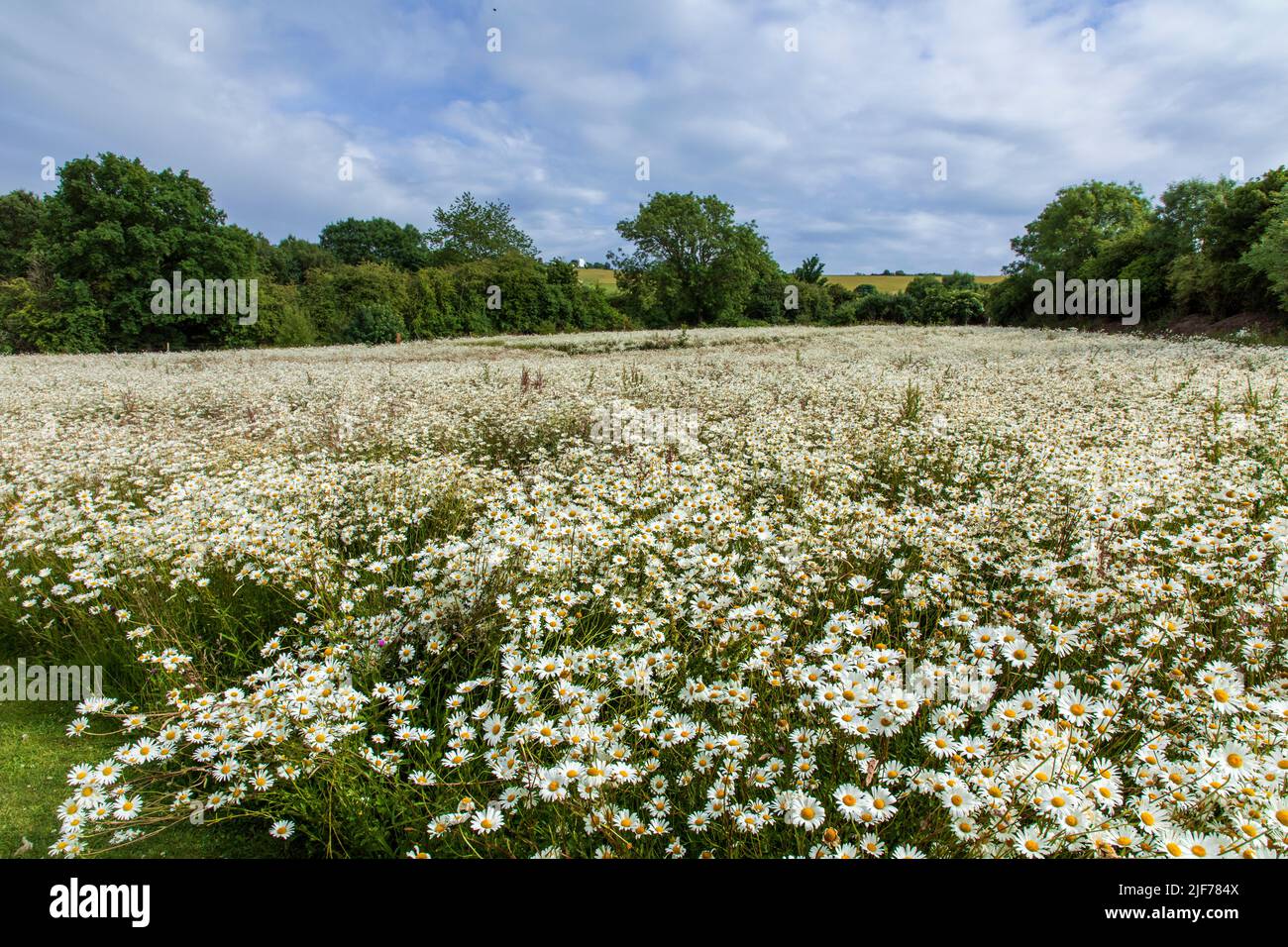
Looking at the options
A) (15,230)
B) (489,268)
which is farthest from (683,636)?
(15,230)

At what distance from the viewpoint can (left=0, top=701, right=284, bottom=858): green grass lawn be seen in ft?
8.10

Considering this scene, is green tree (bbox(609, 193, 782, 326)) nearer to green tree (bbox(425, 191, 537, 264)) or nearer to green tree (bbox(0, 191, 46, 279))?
green tree (bbox(425, 191, 537, 264))

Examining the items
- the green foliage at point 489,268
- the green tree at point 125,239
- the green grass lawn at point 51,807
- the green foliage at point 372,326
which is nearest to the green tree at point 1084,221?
the green foliage at point 489,268

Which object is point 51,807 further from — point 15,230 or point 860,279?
point 860,279

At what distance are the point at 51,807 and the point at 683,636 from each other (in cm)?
318

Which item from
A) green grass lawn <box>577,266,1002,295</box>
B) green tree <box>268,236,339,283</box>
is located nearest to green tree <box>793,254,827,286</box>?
green grass lawn <box>577,266,1002,295</box>

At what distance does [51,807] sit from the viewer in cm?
267

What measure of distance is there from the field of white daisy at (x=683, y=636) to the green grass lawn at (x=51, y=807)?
82mm

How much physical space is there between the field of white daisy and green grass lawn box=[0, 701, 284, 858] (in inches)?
3.2

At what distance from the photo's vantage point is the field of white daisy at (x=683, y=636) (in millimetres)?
1923

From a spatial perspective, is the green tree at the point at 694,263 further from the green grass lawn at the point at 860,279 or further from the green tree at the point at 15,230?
the green tree at the point at 15,230

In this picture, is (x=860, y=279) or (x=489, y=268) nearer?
(x=489, y=268)

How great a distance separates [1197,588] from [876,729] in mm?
2812

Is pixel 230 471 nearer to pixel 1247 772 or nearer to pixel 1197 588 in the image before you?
pixel 1247 772
